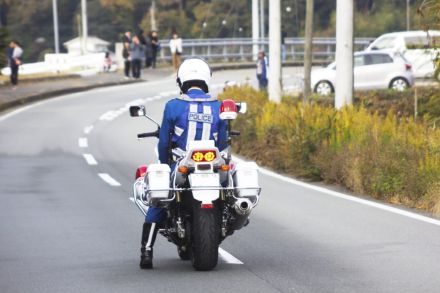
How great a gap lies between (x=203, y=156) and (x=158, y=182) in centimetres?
43

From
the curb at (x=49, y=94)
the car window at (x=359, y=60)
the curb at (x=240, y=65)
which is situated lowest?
the curb at (x=49, y=94)

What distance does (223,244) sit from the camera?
11.7m

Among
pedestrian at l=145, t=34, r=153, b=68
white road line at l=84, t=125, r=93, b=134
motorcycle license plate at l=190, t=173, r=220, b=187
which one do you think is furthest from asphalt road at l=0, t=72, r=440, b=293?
pedestrian at l=145, t=34, r=153, b=68

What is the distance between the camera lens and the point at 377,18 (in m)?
90.1

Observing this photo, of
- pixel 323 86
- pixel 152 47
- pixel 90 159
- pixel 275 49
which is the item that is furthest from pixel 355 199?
pixel 152 47

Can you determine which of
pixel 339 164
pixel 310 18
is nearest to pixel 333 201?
pixel 339 164

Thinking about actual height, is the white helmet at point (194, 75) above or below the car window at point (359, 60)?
above

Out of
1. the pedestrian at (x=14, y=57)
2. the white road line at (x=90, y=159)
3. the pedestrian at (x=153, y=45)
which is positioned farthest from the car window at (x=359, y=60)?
the white road line at (x=90, y=159)

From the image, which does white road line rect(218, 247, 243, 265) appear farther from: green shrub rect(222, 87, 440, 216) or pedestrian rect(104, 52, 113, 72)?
pedestrian rect(104, 52, 113, 72)

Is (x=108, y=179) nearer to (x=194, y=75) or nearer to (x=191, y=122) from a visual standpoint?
(x=194, y=75)

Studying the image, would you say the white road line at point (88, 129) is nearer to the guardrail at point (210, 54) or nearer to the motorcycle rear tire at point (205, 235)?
the motorcycle rear tire at point (205, 235)

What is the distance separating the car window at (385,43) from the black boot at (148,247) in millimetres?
41676

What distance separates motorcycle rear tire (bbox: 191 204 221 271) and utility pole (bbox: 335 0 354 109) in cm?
1187

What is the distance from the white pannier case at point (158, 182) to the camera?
374 inches
